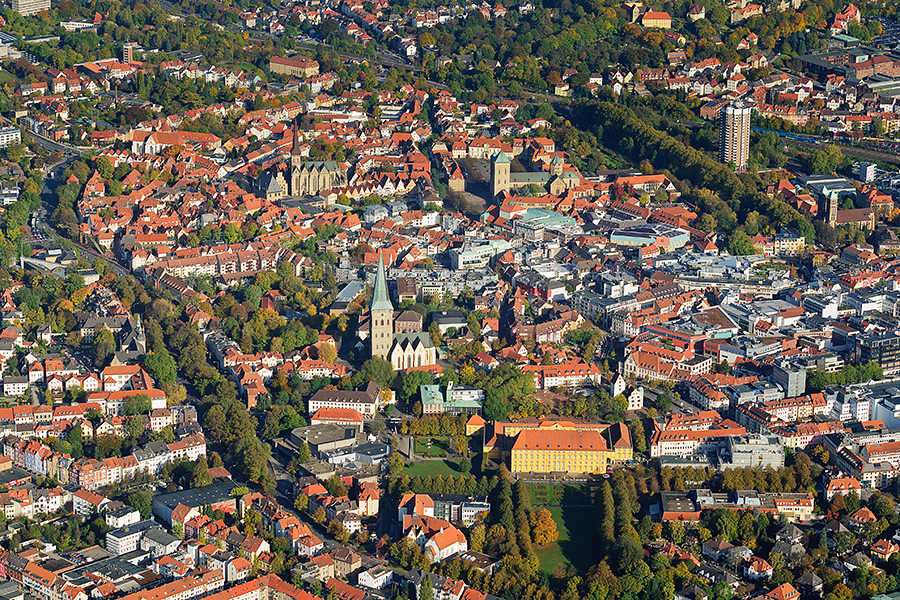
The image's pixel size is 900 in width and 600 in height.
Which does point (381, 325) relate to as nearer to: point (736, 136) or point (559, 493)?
point (559, 493)

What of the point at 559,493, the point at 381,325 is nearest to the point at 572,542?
Answer: the point at 559,493

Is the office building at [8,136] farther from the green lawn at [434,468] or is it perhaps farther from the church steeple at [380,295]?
the green lawn at [434,468]

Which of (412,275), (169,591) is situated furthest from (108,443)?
(412,275)

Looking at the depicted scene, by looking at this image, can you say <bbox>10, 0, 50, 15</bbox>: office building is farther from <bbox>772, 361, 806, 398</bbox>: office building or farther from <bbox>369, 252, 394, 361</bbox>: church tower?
<bbox>772, 361, 806, 398</bbox>: office building

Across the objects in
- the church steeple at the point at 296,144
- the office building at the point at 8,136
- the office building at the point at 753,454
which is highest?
the office building at the point at 8,136

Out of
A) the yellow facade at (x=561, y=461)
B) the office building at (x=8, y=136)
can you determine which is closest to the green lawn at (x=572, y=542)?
the yellow facade at (x=561, y=461)

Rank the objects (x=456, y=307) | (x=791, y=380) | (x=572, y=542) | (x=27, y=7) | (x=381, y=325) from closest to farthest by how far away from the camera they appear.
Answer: (x=572, y=542)
(x=791, y=380)
(x=381, y=325)
(x=456, y=307)
(x=27, y=7)
